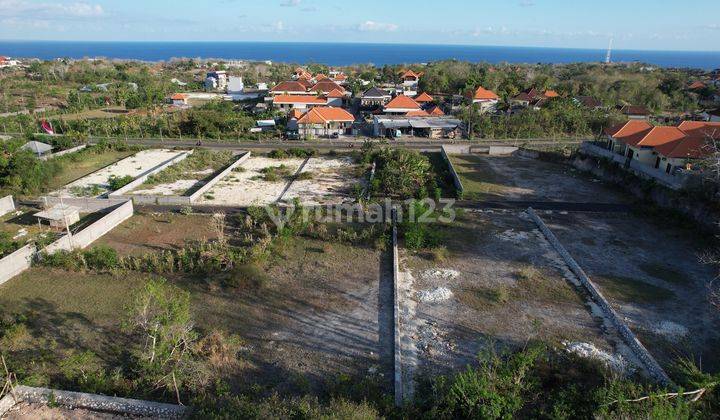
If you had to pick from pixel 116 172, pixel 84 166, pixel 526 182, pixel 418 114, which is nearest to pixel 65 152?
pixel 84 166

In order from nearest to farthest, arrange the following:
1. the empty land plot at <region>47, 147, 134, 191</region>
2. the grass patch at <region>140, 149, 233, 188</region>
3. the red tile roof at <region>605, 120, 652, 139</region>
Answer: the empty land plot at <region>47, 147, 134, 191</region>, the grass patch at <region>140, 149, 233, 188</region>, the red tile roof at <region>605, 120, 652, 139</region>

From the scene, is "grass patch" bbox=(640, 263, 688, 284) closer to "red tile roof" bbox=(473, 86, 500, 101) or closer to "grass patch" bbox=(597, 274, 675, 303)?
"grass patch" bbox=(597, 274, 675, 303)

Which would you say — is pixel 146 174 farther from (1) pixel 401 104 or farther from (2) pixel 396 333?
(1) pixel 401 104

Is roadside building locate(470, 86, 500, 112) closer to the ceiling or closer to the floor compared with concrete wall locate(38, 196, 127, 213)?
closer to the ceiling

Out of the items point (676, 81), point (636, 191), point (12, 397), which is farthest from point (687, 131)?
point (676, 81)

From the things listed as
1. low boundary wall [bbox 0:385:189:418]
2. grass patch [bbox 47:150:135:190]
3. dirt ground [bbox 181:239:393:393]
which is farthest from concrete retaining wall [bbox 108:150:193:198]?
low boundary wall [bbox 0:385:189:418]

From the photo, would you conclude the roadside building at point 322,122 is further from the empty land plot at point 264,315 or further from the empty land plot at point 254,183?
the empty land plot at point 264,315

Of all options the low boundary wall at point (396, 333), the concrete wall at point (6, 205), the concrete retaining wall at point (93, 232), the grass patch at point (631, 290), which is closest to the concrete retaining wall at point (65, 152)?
the concrete wall at point (6, 205)
